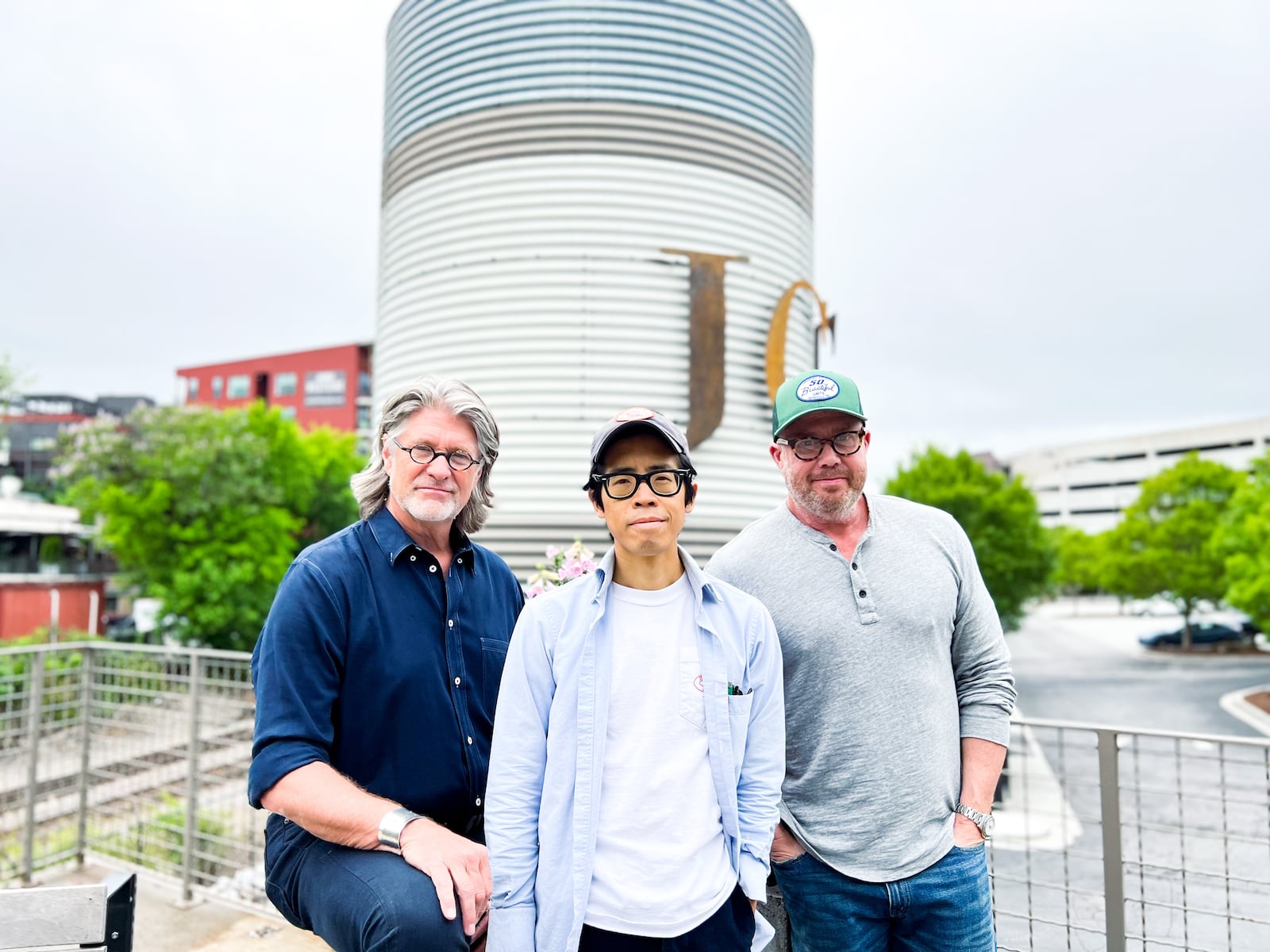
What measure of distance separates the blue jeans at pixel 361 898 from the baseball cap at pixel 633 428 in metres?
0.91

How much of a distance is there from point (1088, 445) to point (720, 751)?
265ft

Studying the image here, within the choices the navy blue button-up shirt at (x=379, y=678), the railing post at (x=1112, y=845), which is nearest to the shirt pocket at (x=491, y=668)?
the navy blue button-up shirt at (x=379, y=678)

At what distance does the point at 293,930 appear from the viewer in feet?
12.3

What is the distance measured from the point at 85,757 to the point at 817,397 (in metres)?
4.48

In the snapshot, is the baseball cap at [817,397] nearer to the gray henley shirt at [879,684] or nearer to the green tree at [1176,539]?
the gray henley shirt at [879,684]

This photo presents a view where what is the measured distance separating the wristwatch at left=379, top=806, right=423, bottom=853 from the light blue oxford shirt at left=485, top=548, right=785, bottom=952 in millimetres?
175

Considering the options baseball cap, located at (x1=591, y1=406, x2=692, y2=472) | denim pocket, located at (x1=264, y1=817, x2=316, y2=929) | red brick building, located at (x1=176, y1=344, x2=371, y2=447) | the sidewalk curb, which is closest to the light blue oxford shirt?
baseball cap, located at (x1=591, y1=406, x2=692, y2=472)

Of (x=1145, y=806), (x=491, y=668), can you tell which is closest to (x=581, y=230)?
(x=491, y=668)

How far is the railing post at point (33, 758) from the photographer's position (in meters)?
4.31

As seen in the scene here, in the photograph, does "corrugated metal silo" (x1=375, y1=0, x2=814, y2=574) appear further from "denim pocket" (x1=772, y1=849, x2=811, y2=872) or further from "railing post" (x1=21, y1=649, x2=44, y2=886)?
"denim pocket" (x1=772, y1=849, x2=811, y2=872)

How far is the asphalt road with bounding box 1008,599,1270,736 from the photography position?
18047 mm

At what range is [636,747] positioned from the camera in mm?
1744

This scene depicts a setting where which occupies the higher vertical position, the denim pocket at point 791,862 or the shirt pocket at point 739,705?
the shirt pocket at point 739,705

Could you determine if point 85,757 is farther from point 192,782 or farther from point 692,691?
point 692,691
